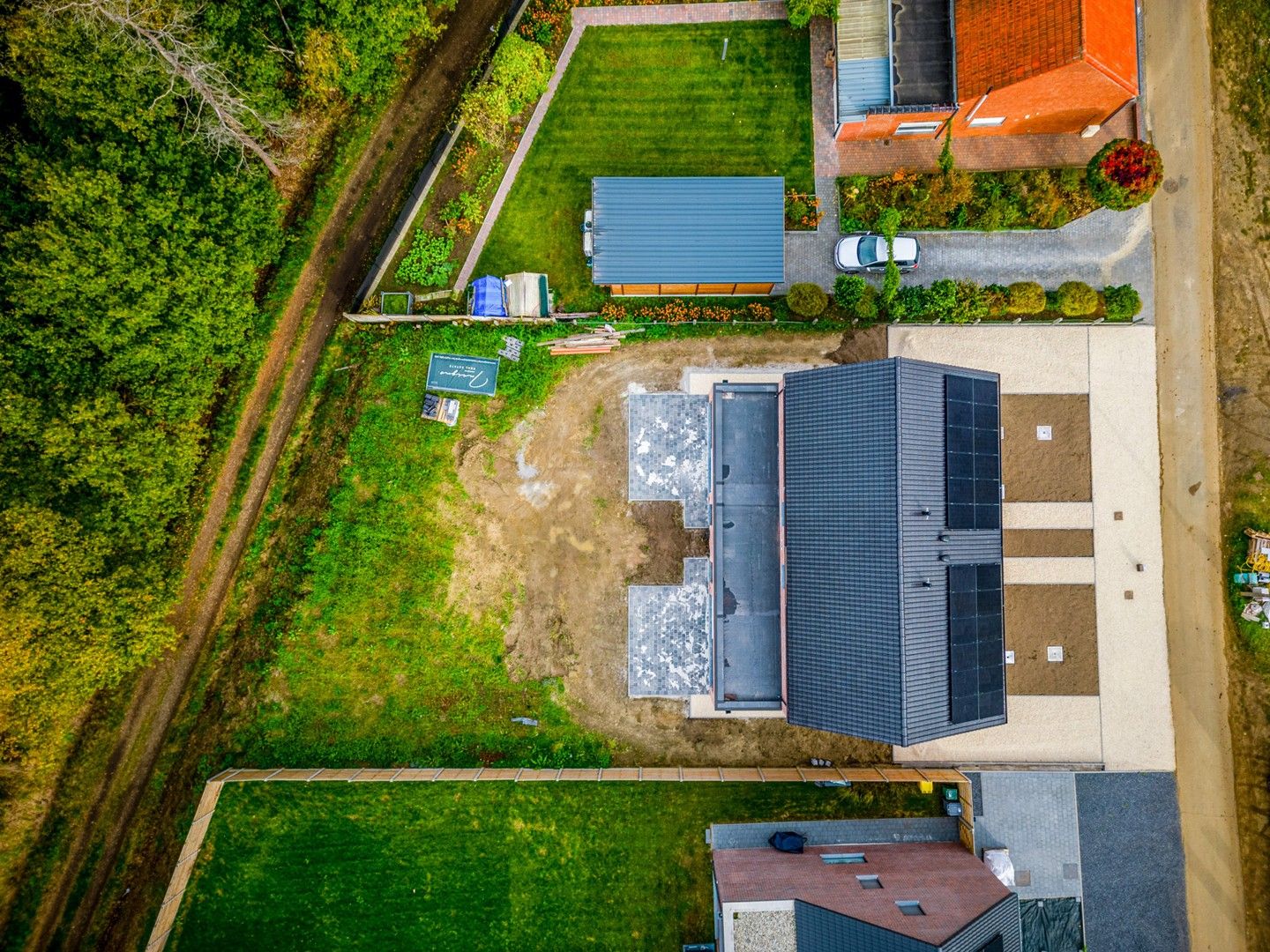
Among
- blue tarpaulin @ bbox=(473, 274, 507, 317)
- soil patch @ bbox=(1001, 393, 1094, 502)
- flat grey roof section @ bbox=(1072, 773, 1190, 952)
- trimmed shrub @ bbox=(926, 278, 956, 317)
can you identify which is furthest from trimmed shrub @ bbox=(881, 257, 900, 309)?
flat grey roof section @ bbox=(1072, 773, 1190, 952)

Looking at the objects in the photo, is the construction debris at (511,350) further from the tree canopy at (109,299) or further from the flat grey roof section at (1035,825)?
the flat grey roof section at (1035,825)

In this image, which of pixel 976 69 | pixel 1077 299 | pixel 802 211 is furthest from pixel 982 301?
pixel 976 69

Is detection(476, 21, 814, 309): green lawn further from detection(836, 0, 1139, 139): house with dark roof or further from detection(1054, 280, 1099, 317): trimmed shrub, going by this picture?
detection(1054, 280, 1099, 317): trimmed shrub

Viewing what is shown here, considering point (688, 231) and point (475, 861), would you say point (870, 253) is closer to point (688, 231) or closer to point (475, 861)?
point (688, 231)

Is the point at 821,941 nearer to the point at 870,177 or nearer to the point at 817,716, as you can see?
the point at 817,716


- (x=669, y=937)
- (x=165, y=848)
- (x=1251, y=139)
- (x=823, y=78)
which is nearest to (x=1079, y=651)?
(x=669, y=937)
